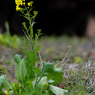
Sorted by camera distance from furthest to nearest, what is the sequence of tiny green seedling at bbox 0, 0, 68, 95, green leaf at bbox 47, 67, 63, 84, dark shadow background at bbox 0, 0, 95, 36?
dark shadow background at bbox 0, 0, 95, 36
green leaf at bbox 47, 67, 63, 84
tiny green seedling at bbox 0, 0, 68, 95

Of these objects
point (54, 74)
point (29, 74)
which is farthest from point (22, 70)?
point (54, 74)

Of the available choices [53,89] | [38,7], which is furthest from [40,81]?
[38,7]

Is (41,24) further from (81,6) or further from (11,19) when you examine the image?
(81,6)

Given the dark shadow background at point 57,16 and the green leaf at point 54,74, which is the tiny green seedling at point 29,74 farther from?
the dark shadow background at point 57,16

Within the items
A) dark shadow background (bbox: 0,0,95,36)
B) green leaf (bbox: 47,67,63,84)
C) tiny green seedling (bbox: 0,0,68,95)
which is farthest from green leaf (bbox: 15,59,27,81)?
dark shadow background (bbox: 0,0,95,36)

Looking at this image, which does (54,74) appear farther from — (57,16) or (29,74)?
(57,16)

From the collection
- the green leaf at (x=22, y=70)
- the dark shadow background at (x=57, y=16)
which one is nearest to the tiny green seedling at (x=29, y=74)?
the green leaf at (x=22, y=70)

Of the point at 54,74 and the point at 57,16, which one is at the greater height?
the point at 54,74

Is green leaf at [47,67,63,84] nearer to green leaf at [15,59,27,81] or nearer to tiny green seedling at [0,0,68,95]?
tiny green seedling at [0,0,68,95]

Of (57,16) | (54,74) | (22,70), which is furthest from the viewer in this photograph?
(57,16)
